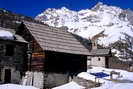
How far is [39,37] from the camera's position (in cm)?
2906

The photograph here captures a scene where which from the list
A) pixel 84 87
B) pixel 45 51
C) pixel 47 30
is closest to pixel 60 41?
pixel 47 30

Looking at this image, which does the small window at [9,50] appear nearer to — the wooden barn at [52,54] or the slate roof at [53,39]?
the wooden barn at [52,54]

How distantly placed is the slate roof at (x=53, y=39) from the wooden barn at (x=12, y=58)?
1978mm

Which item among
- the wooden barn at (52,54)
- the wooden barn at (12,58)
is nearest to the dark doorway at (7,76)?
the wooden barn at (12,58)

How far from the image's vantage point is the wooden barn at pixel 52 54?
27594 millimetres

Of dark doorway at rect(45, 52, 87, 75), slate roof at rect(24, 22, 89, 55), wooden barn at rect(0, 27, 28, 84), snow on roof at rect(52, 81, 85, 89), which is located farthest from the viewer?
slate roof at rect(24, 22, 89, 55)

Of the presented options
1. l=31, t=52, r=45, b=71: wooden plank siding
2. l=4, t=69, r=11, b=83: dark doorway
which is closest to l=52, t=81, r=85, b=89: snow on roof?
l=31, t=52, r=45, b=71: wooden plank siding

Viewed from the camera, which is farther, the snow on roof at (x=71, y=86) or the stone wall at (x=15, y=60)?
the snow on roof at (x=71, y=86)

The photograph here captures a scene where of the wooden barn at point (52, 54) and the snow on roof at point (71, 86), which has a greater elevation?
the wooden barn at point (52, 54)

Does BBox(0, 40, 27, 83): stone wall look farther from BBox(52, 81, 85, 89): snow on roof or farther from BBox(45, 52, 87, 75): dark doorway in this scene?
Answer: BBox(52, 81, 85, 89): snow on roof

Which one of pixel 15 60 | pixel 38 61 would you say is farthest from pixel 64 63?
pixel 15 60

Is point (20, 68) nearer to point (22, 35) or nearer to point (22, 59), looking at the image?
point (22, 59)

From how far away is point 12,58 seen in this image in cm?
2777

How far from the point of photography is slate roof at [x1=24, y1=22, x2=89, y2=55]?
2867 cm
